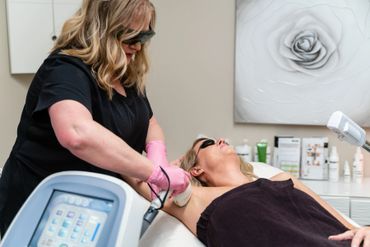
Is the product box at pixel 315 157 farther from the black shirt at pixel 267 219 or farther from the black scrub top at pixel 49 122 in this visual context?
the black scrub top at pixel 49 122

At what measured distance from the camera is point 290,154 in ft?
8.15

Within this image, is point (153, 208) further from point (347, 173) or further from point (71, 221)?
point (347, 173)

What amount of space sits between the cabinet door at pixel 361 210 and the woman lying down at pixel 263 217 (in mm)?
534

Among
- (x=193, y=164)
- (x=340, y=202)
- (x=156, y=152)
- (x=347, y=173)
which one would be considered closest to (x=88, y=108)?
(x=156, y=152)

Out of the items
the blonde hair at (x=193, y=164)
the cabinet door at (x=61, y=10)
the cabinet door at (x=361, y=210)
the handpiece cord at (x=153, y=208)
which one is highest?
the cabinet door at (x=61, y=10)

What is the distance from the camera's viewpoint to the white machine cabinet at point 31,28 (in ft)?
7.60

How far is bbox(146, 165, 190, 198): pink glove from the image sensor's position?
4.15ft

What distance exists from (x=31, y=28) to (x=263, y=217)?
1.57m

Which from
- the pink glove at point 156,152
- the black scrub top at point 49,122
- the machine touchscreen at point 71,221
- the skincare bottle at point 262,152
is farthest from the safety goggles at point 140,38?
the skincare bottle at point 262,152

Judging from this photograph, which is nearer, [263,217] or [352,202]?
[263,217]

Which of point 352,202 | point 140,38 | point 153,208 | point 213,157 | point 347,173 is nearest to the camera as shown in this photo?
point 153,208

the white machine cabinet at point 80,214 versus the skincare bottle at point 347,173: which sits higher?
the white machine cabinet at point 80,214

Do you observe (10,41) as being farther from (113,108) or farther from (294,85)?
(294,85)

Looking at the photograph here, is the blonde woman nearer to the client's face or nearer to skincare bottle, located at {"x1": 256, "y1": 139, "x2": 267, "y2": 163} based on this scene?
the client's face
